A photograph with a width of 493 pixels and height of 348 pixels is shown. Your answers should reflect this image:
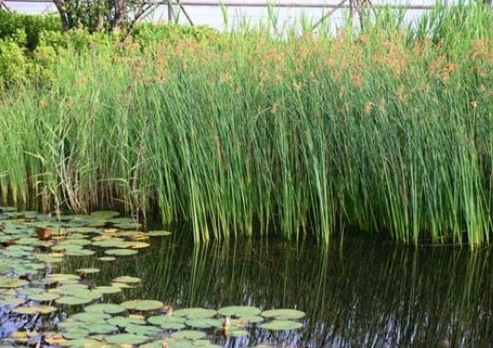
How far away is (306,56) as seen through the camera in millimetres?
5672

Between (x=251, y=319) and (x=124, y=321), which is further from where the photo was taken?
(x=251, y=319)

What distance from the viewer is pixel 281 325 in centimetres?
385

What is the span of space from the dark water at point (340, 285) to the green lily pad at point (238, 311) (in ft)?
0.52

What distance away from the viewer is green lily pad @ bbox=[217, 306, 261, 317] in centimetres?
397

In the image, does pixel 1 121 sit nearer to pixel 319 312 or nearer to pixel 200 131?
pixel 200 131

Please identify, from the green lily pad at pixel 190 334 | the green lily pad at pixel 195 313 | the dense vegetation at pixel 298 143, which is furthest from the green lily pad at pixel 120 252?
the green lily pad at pixel 190 334

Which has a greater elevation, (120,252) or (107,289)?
(120,252)

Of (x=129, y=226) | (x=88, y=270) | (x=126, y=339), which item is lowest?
(x=126, y=339)

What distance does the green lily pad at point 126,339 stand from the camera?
11.6 feet

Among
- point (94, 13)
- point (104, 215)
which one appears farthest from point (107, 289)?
point (94, 13)

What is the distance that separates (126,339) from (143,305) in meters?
0.50

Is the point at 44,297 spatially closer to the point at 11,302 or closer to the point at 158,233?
the point at 11,302

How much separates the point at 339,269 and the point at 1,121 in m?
3.13

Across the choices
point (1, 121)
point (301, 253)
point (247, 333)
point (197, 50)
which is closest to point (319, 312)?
point (247, 333)
